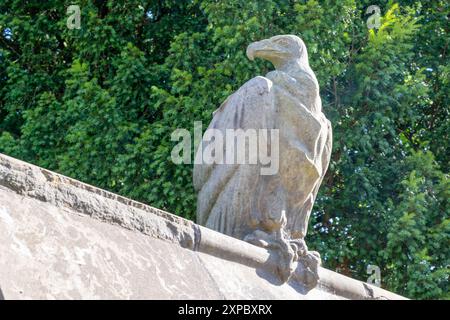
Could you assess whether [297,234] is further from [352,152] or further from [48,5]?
[48,5]

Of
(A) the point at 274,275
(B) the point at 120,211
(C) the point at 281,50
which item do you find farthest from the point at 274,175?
(B) the point at 120,211

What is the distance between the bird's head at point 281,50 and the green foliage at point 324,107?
350 centimetres

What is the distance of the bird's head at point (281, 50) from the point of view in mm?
6652

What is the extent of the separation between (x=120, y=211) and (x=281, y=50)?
2486mm

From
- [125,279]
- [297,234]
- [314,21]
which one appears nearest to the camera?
[125,279]

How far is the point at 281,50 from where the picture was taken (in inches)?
263

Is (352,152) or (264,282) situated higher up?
(352,152)

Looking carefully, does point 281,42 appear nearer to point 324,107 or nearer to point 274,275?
point 274,275

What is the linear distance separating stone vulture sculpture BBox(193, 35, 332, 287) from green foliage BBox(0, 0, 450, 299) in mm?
3972

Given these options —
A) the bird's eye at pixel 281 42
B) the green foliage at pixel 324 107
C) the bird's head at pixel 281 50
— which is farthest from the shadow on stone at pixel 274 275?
the green foliage at pixel 324 107

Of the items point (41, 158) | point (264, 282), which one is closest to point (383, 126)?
point (41, 158)

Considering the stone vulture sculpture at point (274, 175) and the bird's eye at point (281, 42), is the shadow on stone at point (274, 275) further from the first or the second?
the bird's eye at point (281, 42)

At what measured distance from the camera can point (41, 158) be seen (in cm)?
1163

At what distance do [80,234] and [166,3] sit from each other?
327 inches
